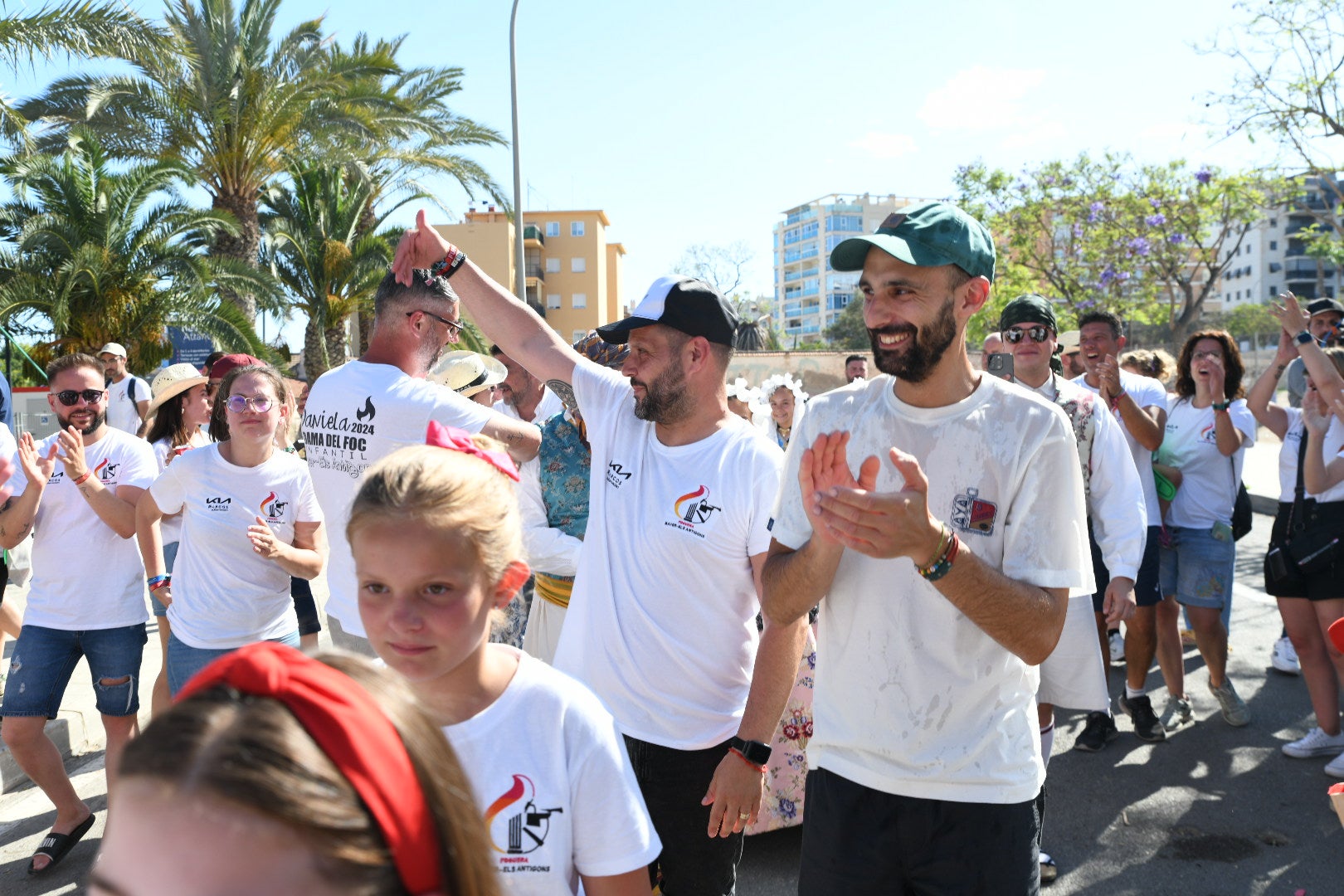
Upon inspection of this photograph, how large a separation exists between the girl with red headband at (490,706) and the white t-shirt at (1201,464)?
5.28 meters

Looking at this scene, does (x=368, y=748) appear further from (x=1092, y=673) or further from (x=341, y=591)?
(x=1092, y=673)

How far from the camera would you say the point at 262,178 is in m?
18.5

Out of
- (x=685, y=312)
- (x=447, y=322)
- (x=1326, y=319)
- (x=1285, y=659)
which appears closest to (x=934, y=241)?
(x=685, y=312)

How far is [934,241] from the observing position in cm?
236

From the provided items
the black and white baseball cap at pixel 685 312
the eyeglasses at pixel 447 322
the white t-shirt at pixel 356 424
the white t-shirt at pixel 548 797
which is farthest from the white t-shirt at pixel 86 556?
the white t-shirt at pixel 548 797

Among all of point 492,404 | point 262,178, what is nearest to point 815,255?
Answer: point 262,178

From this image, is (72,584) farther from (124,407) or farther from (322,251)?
(322,251)

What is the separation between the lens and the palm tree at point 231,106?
16.4m

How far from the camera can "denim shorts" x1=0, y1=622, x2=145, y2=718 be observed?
4.41 m

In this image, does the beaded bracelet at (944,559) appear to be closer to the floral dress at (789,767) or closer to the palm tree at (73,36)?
the floral dress at (789,767)

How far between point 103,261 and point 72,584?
1371 centimetres

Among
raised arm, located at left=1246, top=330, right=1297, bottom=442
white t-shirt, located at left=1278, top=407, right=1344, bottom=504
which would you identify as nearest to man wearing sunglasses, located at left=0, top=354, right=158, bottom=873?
white t-shirt, located at left=1278, top=407, right=1344, bottom=504

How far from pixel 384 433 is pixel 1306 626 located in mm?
4923

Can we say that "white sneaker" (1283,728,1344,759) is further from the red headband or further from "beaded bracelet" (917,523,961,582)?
the red headband
